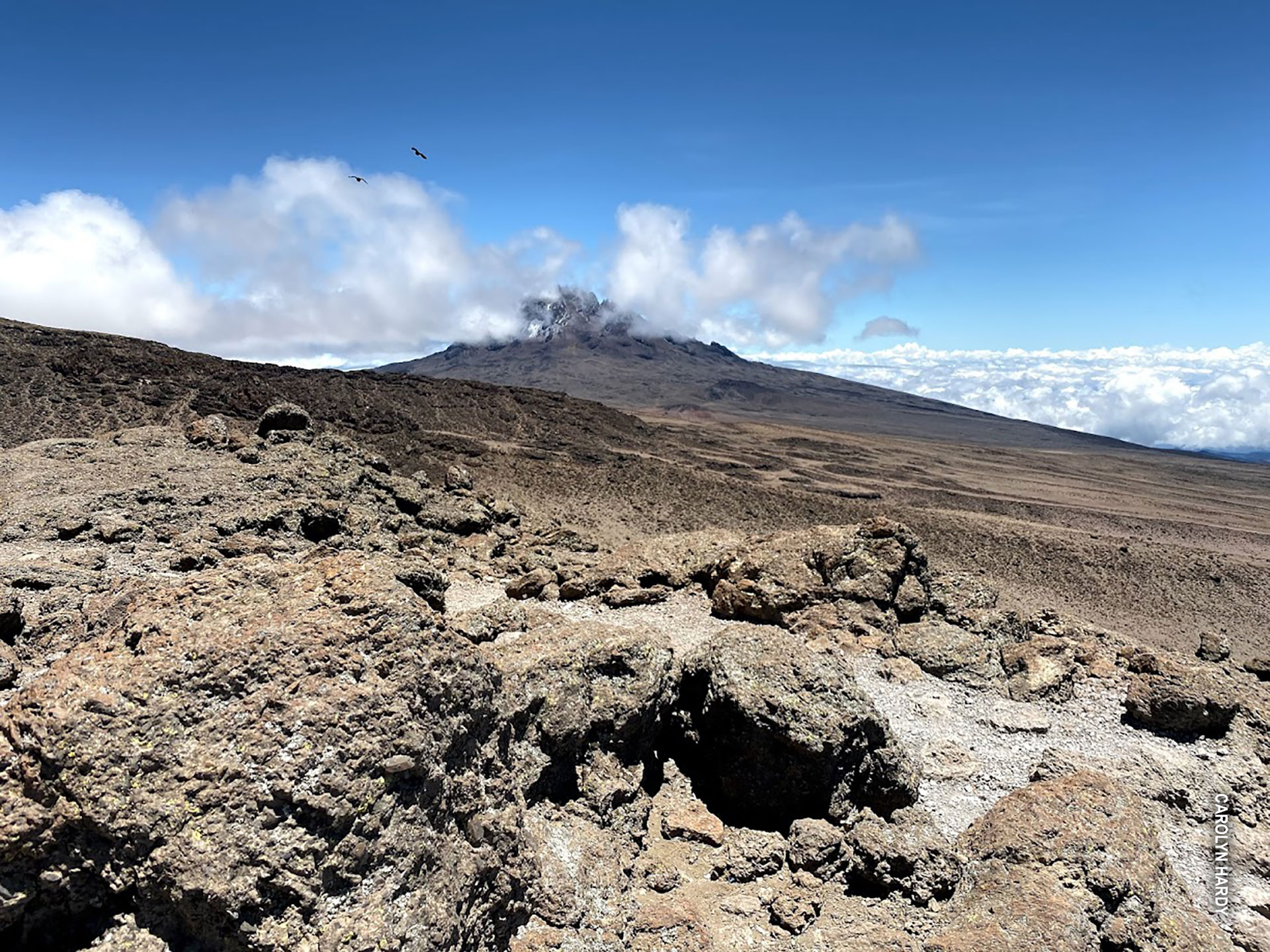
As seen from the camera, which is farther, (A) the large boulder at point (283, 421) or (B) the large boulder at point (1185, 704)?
(A) the large boulder at point (283, 421)

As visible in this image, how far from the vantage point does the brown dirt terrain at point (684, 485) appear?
2859 cm

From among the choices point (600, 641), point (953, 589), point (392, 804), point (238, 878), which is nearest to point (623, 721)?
point (600, 641)

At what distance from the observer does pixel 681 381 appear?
15375 cm

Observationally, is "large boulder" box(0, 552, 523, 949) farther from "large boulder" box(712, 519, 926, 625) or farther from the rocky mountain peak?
the rocky mountain peak

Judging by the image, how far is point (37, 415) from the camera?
2838 cm

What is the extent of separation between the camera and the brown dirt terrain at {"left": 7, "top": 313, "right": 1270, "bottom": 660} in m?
28.6

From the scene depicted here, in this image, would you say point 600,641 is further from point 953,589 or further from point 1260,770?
point 1260,770

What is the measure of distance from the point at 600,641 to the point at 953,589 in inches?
338

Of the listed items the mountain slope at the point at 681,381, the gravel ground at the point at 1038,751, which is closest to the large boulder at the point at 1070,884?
the gravel ground at the point at 1038,751

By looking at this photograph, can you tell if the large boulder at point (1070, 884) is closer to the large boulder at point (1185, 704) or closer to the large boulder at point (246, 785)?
the large boulder at point (1185, 704)

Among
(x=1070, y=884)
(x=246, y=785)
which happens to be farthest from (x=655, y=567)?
(x=246, y=785)

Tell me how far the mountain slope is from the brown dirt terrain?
195 feet

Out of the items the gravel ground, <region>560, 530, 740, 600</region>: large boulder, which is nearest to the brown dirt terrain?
<region>560, 530, 740, 600</region>: large boulder

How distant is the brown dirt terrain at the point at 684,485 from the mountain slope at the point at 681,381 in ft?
195
